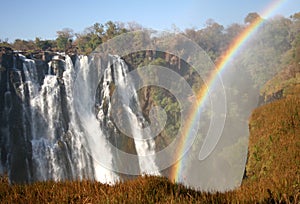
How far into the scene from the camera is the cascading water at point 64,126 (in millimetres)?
24219

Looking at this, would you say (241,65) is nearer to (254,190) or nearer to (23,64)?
(23,64)

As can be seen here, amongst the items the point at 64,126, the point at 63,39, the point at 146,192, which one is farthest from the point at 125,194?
the point at 63,39

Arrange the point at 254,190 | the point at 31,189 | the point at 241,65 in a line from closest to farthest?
1. the point at 254,190
2. the point at 31,189
3. the point at 241,65

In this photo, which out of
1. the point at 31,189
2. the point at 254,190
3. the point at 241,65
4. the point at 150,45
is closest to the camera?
the point at 254,190

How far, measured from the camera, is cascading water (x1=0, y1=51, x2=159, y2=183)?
24.2m

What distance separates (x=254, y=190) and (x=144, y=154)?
26.1m

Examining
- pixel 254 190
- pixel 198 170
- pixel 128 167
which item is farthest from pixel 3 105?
pixel 254 190

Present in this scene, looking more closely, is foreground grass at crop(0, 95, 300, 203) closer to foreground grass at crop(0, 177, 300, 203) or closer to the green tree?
foreground grass at crop(0, 177, 300, 203)

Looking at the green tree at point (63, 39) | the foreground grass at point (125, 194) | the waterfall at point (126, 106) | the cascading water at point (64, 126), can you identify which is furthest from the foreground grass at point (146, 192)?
the green tree at point (63, 39)

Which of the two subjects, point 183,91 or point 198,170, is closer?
point 198,170

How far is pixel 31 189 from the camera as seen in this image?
164 inches

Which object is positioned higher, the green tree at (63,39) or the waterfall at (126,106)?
the green tree at (63,39)

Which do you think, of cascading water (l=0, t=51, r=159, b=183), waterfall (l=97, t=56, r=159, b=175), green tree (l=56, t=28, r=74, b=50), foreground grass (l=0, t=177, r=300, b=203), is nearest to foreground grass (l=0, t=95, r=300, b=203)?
foreground grass (l=0, t=177, r=300, b=203)

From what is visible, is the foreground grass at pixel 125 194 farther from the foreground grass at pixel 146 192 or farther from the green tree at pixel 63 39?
the green tree at pixel 63 39
